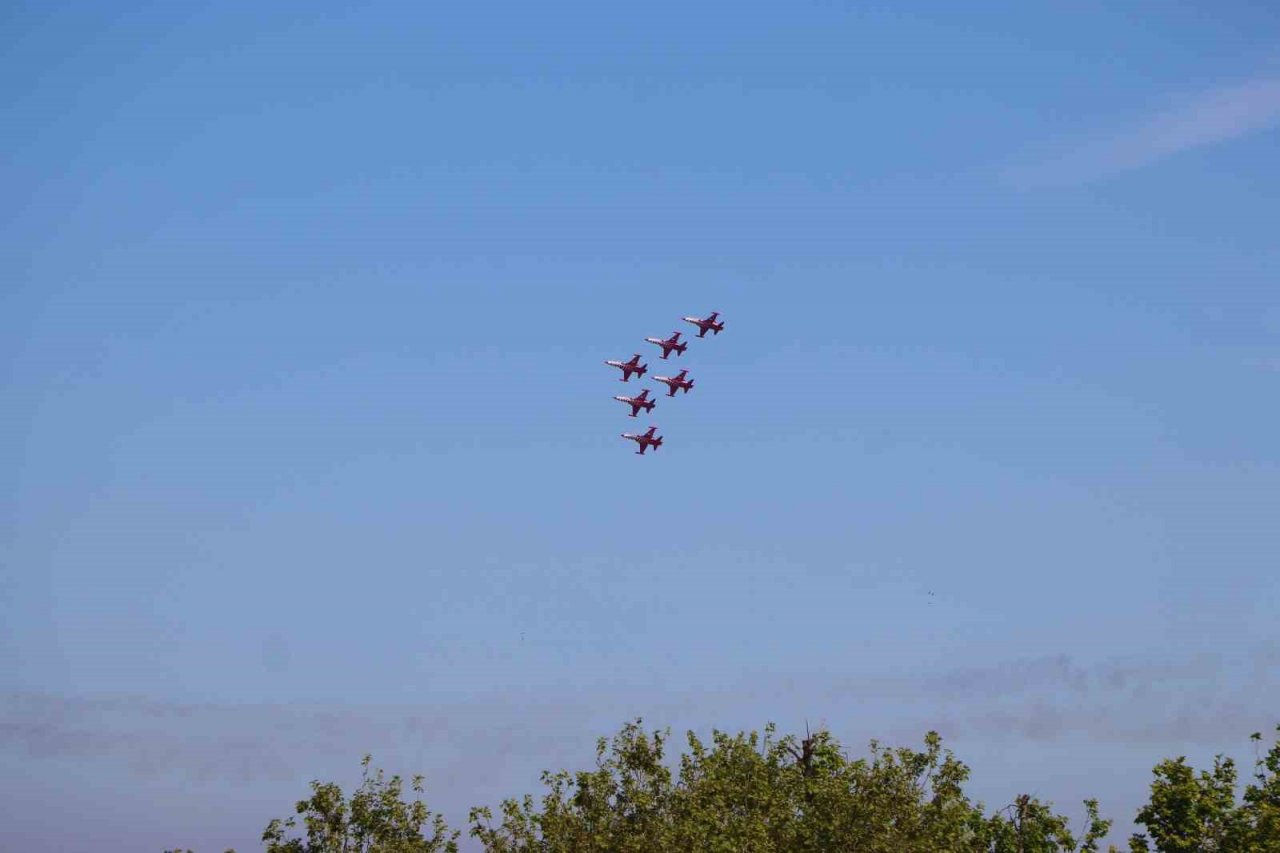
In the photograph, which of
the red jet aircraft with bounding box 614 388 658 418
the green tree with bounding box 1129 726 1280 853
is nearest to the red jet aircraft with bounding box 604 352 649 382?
the red jet aircraft with bounding box 614 388 658 418

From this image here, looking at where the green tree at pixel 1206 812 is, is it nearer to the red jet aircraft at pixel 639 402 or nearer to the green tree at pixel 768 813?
A: the green tree at pixel 768 813

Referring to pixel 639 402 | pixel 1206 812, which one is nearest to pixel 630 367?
pixel 639 402

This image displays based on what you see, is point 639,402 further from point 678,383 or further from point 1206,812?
point 1206,812

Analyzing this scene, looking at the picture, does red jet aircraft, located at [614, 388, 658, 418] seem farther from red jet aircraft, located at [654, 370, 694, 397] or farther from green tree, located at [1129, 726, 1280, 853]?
green tree, located at [1129, 726, 1280, 853]

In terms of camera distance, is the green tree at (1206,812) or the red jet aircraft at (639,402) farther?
the red jet aircraft at (639,402)

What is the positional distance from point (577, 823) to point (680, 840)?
6660mm

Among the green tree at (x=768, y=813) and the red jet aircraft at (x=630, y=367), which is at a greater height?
the red jet aircraft at (x=630, y=367)

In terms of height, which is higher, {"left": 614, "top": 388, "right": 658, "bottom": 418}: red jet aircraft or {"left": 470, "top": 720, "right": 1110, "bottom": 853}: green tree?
{"left": 614, "top": 388, "right": 658, "bottom": 418}: red jet aircraft

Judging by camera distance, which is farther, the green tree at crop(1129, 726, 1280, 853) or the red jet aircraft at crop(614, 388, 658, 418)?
the red jet aircraft at crop(614, 388, 658, 418)

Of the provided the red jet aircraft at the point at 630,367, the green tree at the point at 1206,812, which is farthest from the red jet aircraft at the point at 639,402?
the green tree at the point at 1206,812

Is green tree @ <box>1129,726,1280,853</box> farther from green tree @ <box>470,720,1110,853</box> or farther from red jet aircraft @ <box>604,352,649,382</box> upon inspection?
red jet aircraft @ <box>604,352,649,382</box>

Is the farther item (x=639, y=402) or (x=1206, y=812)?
(x=639, y=402)

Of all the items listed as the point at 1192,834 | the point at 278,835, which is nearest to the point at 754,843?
the point at 1192,834

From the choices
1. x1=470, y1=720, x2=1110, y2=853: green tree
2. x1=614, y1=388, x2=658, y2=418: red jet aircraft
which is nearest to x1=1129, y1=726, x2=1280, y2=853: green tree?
x1=470, y1=720, x2=1110, y2=853: green tree
